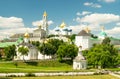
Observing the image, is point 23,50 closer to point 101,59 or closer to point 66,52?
point 66,52

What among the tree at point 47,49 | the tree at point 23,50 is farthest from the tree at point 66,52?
the tree at point 23,50

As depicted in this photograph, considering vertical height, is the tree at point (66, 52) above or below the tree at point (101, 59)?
above

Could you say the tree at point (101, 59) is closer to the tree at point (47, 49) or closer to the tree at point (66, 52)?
the tree at point (66, 52)

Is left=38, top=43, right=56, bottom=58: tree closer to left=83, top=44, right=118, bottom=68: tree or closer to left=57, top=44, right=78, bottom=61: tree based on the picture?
left=57, top=44, right=78, bottom=61: tree

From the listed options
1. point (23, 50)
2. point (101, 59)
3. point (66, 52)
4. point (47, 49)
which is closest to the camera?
point (101, 59)

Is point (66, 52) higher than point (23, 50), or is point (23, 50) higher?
point (23, 50)

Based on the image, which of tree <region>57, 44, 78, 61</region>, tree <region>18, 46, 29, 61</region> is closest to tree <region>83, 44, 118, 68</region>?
tree <region>57, 44, 78, 61</region>

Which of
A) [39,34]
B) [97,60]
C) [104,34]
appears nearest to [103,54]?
[97,60]

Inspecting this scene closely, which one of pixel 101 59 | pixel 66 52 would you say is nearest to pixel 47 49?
pixel 66 52

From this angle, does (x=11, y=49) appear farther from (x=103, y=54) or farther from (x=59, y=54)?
(x=103, y=54)

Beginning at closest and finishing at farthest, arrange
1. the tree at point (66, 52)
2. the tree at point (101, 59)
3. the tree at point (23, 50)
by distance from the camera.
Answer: the tree at point (101, 59)
the tree at point (66, 52)
the tree at point (23, 50)

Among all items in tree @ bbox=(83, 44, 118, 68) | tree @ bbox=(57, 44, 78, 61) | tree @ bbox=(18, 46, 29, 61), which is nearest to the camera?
tree @ bbox=(83, 44, 118, 68)

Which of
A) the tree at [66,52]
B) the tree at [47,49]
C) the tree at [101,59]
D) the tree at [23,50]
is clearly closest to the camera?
the tree at [101,59]

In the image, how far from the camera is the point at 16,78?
177 feet
